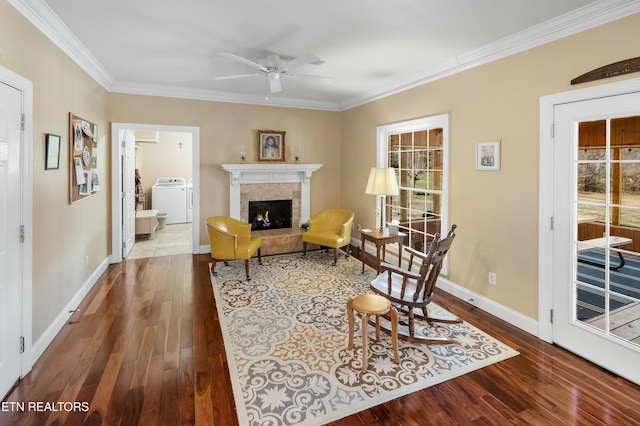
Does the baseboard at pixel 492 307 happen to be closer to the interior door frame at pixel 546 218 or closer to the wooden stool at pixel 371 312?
the interior door frame at pixel 546 218

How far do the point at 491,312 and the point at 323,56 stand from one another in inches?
128

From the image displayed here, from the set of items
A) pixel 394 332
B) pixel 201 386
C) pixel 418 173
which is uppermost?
pixel 418 173

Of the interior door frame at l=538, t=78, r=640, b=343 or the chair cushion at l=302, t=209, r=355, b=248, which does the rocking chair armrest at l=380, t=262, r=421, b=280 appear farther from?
the chair cushion at l=302, t=209, r=355, b=248

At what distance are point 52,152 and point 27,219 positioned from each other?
73 cm

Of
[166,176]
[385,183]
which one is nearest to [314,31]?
[385,183]

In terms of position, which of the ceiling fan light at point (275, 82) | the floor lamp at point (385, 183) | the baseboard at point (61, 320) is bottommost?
the baseboard at point (61, 320)

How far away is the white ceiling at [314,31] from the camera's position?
2.50 metres

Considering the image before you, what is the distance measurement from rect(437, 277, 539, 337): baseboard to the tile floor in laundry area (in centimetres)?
432

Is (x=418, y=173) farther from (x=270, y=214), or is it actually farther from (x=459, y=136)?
(x=270, y=214)

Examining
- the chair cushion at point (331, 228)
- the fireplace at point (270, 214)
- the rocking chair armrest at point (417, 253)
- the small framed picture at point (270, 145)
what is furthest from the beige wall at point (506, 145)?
the fireplace at point (270, 214)

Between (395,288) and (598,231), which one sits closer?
(598,231)

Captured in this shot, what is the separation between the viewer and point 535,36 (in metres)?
2.82

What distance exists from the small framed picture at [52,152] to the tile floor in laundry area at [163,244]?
2.85 meters

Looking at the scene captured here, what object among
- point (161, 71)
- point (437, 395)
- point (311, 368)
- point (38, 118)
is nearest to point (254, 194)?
point (161, 71)
